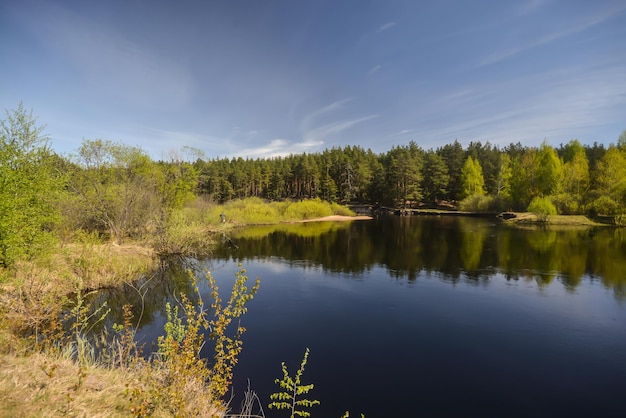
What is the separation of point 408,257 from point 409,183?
52993 mm

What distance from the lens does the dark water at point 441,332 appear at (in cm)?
792

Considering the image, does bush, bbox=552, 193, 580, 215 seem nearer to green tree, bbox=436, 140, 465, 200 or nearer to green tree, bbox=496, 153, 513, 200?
green tree, bbox=496, 153, 513, 200

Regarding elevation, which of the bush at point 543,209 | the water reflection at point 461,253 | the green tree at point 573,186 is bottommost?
the water reflection at point 461,253

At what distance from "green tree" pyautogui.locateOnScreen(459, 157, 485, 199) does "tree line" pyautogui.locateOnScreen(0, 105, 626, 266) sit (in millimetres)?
227

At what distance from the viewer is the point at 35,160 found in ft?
40.0

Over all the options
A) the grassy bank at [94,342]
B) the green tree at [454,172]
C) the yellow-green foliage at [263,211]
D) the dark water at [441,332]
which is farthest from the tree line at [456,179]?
the dark water at [441,332]

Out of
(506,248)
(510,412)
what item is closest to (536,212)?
(506,248)

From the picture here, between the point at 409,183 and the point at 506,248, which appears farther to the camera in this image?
the point at 409,183

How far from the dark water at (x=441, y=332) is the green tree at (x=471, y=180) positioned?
48327mm

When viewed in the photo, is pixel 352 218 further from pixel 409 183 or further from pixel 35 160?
pixel 35 160

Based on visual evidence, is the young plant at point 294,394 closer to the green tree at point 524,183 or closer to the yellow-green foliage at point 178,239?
the yellow-green foliage at point 178,239

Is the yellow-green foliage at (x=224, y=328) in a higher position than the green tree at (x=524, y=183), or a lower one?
lower

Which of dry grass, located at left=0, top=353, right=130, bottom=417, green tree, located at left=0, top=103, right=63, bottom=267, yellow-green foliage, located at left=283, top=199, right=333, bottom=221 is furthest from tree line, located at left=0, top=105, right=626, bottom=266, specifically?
yellow-green foliage, located at left=283, top=199, right=333, bottom=221

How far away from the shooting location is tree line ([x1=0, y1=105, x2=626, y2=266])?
11.7 metres
